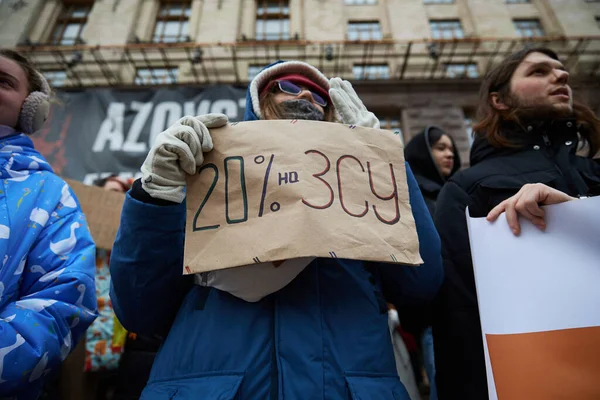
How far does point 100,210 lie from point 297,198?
1779mm

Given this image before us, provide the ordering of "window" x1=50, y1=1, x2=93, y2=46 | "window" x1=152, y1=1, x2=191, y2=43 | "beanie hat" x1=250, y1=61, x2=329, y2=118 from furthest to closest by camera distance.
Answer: "window" x1=152, y1=1, x2=191, y2=43 < "window" x1=50, y1=1, x2=93, y2=46 < "beanie hat" x1=250, y1=61, x2=329, y2=118

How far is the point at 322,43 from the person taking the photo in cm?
884

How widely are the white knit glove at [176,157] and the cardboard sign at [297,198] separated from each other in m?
0.03

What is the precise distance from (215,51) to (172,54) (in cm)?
125

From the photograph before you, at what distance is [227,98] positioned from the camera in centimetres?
725

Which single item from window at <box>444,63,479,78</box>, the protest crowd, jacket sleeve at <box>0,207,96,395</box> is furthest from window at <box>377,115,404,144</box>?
jacket sleeve at <box>0,207,96,395</box>

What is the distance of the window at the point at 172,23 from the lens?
32.6ft

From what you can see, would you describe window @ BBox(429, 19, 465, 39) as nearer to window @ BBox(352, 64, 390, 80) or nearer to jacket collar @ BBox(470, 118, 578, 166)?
window @ BBox(352, 64, 390, 80)

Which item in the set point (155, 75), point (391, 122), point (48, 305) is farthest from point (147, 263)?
point (155, 75)

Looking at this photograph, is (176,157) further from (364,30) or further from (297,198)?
(364,30)

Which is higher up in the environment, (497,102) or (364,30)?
(364,30)

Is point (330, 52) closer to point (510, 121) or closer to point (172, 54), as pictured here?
point (172, 54)

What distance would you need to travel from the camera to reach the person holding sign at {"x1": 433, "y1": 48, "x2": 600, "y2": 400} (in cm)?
107

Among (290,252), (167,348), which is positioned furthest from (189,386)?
(290,252)
